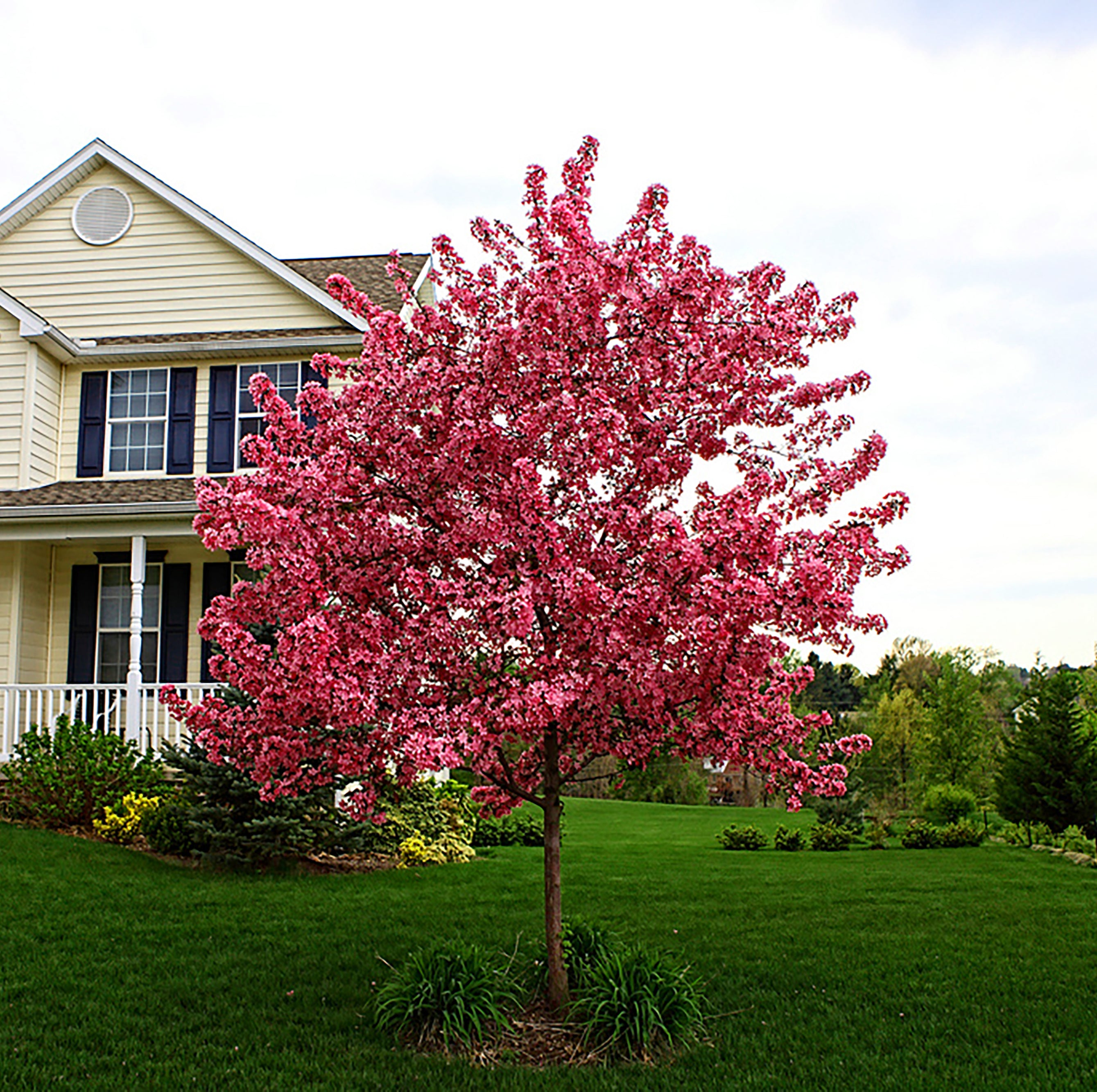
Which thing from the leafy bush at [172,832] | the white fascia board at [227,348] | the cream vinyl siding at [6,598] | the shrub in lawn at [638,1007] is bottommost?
the shrub in lawn at [638,1007]

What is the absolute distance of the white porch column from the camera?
1248 cm

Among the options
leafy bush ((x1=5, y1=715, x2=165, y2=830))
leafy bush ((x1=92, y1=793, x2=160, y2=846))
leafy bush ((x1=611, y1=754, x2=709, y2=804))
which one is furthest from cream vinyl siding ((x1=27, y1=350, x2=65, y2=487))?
leafy bush ((x1=611, y1=754, x2=709, y2=804))

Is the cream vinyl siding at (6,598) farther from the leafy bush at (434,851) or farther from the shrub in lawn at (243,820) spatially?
the leafy bush at (434,851)

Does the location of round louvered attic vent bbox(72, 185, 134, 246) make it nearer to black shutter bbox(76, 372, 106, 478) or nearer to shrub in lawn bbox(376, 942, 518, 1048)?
black shutter bbox(76, 372, 106, 478)

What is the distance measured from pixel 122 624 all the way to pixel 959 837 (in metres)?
13.1

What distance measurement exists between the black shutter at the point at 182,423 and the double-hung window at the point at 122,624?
149cm

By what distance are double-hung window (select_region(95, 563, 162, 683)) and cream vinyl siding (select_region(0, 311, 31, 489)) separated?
1825 mm

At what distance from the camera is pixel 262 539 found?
533 cm

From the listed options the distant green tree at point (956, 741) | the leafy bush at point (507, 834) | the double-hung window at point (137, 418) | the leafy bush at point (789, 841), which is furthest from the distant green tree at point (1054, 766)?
the double-hung window at point (137, 418)

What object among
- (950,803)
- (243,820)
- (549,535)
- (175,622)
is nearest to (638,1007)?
(549,535)

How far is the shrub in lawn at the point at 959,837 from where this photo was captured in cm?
1595

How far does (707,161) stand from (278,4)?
16.8 ft

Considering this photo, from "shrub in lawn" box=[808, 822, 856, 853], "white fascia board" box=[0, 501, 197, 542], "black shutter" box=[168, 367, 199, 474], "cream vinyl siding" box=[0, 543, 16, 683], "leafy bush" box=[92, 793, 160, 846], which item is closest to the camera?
"leafy bush" box=[92, 793, 160, 846]

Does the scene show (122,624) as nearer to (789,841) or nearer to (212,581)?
(212,581)
